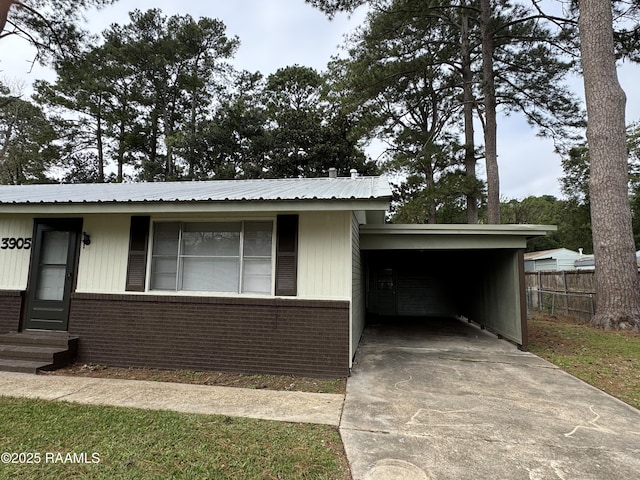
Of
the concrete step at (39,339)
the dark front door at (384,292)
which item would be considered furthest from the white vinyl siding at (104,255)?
the dark front door at (384,292)

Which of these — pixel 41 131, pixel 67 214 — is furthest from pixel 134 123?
pixel 67 214

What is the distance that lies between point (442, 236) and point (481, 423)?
381 centimetres

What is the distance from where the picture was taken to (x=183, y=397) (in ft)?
13.3

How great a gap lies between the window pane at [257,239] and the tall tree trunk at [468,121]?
35.3ft

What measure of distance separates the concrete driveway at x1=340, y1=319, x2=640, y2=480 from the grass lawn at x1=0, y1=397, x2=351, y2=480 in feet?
1.34

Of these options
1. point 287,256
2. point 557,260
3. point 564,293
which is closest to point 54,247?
point 287,256

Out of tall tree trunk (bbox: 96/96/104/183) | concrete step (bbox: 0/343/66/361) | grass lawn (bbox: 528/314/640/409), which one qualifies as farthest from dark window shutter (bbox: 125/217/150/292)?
tall tree trunk (bbox: 96/96/104/183)

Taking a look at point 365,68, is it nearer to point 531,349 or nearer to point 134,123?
point 531,349

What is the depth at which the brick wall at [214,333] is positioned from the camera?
4887 mm

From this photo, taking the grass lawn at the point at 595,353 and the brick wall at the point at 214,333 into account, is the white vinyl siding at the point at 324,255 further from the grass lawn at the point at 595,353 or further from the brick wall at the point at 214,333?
the grass lawn at the point at 595,353

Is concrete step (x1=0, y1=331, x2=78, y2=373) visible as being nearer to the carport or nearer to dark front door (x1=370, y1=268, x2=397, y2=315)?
the carport

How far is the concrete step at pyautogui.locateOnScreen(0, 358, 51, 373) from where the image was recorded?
4.82 meters

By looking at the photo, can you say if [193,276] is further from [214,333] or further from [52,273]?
[52,273]

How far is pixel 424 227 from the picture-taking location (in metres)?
6.47
